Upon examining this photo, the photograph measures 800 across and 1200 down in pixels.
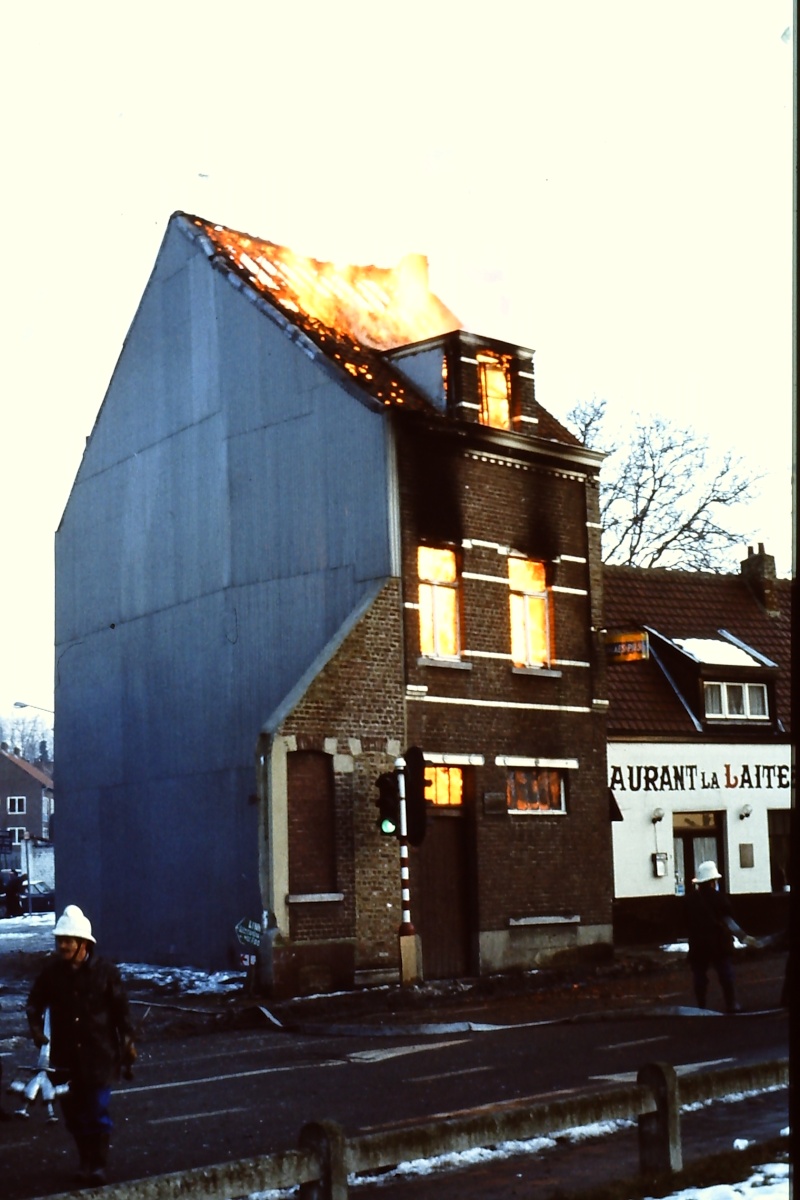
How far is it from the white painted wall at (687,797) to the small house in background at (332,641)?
3.70 m

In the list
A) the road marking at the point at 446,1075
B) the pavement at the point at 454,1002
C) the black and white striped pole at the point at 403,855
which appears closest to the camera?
the road marking at the point at 446,1075

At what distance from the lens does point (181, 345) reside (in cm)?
2964

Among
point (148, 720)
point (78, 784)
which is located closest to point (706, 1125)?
point (148, 720)

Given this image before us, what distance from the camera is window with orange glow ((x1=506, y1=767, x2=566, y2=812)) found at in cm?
2738

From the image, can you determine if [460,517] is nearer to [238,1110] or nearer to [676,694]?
[676,694]

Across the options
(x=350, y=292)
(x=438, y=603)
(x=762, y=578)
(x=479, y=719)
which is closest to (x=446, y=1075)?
(x=479, y=719)

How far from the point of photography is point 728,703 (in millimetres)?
35625

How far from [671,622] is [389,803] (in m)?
14.8

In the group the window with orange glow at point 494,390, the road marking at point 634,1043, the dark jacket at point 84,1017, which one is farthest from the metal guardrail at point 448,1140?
the window with orange glow at point 494,390

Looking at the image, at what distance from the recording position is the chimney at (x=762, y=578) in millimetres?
39000

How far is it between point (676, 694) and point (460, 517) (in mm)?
10113

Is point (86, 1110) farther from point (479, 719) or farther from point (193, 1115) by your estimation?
point (479, 719)

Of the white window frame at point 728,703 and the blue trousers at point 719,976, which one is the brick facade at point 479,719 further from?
the white window frame at point 728,703

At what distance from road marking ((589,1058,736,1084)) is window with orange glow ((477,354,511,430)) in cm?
1488
